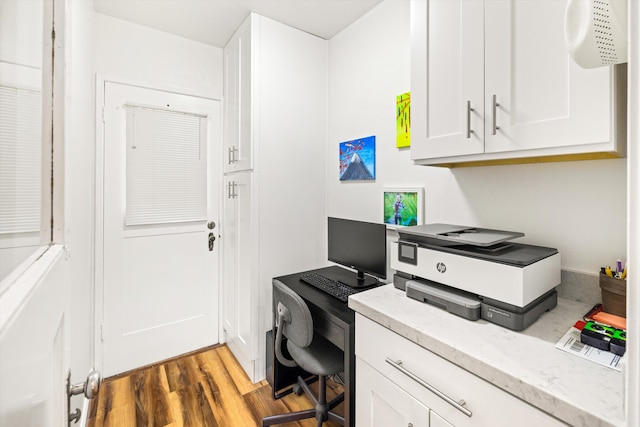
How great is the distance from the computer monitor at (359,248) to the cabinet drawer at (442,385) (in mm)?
529

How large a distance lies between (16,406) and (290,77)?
2.22 metres

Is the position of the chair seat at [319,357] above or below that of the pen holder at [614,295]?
below

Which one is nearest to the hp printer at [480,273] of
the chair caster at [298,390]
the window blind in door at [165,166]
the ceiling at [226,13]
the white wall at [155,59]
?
the chair caster at [298,390]

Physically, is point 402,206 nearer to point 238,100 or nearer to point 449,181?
point 449,181

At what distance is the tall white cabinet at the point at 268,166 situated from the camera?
2082 mm

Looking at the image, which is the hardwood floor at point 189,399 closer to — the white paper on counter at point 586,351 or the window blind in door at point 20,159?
the white paper on counter at point 586,351

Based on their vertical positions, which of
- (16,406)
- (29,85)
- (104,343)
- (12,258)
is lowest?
(104,343)

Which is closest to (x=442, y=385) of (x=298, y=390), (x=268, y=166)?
(x=298, y=390)

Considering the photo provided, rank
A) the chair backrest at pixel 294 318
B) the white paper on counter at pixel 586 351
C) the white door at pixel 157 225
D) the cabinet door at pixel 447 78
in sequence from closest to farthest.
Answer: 1. the white paper on counter at pixel 586 351
2. the cabinet door at pixel 447 78
3. the chair backrest at pixel 294 318
4. the white door at pixel 157 225

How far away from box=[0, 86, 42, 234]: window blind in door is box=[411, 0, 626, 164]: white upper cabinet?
1.26 m

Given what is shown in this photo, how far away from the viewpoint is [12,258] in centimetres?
39

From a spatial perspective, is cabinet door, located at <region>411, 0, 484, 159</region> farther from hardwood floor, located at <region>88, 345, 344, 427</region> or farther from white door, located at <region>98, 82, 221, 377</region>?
white door, located at <region>98, 82, 221, 377</region>

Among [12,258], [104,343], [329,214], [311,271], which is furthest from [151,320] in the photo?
[12,258]

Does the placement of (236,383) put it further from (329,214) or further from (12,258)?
(12,258)
